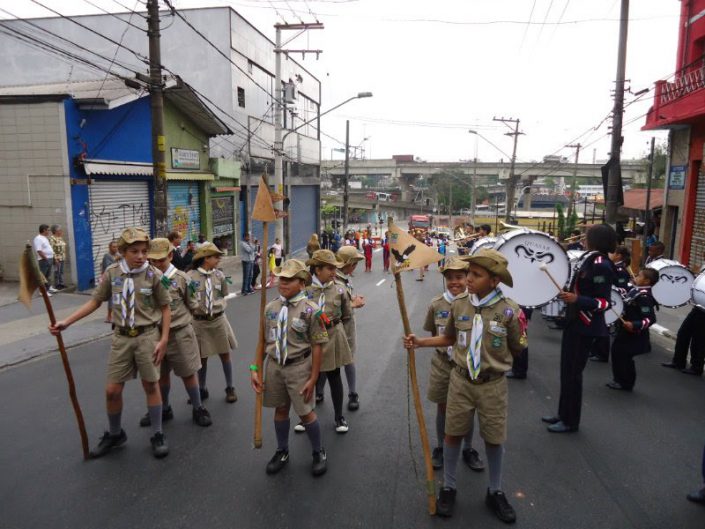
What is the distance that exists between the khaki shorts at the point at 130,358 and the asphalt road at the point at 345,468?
2.42ft

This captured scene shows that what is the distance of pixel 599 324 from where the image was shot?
4.88 m

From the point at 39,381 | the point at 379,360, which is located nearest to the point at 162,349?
the point at 39,381

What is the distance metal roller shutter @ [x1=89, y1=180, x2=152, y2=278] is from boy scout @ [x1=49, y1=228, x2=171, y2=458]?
9727mm

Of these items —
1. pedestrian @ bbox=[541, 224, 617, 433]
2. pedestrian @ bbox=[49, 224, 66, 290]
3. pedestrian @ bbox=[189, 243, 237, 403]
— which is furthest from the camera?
pedestrian @ bbox=[49, 224, 66, 290]

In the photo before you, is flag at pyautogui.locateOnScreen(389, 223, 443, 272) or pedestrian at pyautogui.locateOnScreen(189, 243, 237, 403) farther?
pedestrian at pyautogui.locateOnScreen(189, 243, 237, 403)

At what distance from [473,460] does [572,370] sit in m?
1.36

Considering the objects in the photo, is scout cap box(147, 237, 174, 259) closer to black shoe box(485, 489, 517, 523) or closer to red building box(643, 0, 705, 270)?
black shoe box(485, 489, 517, 523)

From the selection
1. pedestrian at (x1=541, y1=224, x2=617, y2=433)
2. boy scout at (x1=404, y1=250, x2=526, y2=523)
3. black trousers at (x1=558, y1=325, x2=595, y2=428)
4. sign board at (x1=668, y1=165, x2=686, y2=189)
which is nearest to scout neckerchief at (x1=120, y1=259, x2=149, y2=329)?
boy scout at (x1=404, y1=250, x2=526, y2=523)

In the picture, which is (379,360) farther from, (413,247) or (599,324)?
(413,247)

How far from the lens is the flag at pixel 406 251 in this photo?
3.80 m

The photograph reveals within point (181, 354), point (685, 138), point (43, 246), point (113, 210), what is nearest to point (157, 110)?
point (43, 246)

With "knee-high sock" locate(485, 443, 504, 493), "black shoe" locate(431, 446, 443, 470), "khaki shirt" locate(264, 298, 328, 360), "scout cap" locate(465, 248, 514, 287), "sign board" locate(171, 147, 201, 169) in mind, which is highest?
"sign board" locate(171, 147, 201, 169)

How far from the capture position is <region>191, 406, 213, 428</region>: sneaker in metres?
5.18

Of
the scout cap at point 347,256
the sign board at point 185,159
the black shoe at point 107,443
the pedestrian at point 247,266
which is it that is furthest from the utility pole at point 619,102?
the sign board at point 185,159
